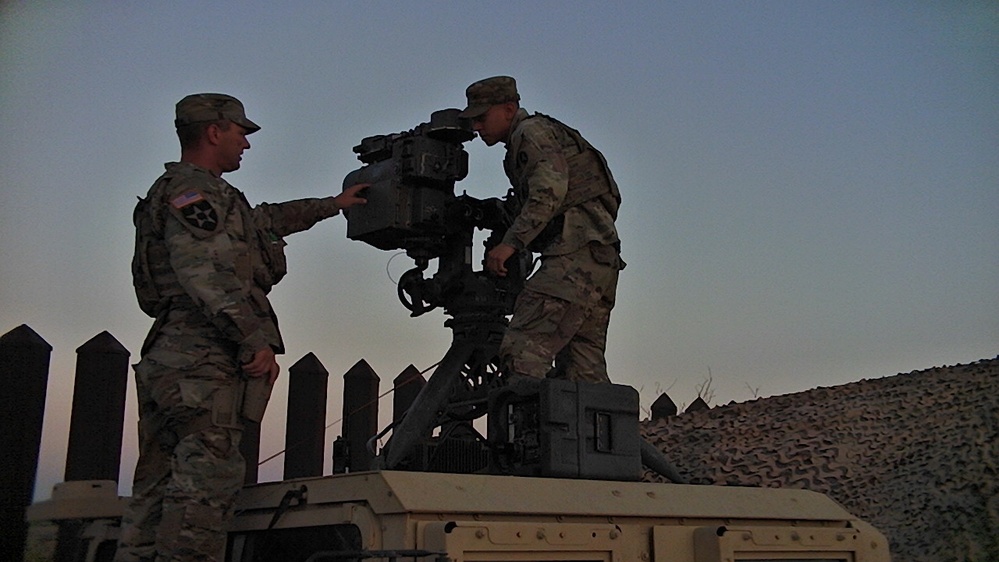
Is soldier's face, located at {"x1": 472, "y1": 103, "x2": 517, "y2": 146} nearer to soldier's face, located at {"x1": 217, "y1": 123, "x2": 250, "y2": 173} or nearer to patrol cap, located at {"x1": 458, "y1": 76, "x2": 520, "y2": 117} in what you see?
patrol cap, located at {"x1": 458, "y1": 76, "x2": 520, "y2": 117}

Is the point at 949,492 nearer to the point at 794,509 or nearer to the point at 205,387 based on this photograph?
the point at 794,509

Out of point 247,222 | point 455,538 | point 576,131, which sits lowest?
point 455,538

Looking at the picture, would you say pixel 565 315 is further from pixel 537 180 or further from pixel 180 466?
pixel 180 466

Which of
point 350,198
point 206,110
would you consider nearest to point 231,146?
point 206,110

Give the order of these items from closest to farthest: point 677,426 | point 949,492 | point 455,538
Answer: point 455,538 < point 949,492 < point 677,426

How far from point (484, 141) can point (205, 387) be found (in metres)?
2.03

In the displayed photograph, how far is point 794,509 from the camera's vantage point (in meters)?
4.19

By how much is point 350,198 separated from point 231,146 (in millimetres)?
981

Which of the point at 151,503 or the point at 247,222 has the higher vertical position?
the point at 247,222

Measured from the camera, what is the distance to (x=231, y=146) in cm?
423

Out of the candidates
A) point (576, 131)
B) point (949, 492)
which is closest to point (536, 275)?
point (576, 131)

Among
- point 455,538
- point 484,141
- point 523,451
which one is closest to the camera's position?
point 455,538

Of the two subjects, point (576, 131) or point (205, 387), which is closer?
point (205, 387)

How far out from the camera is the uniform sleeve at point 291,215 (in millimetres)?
4316
